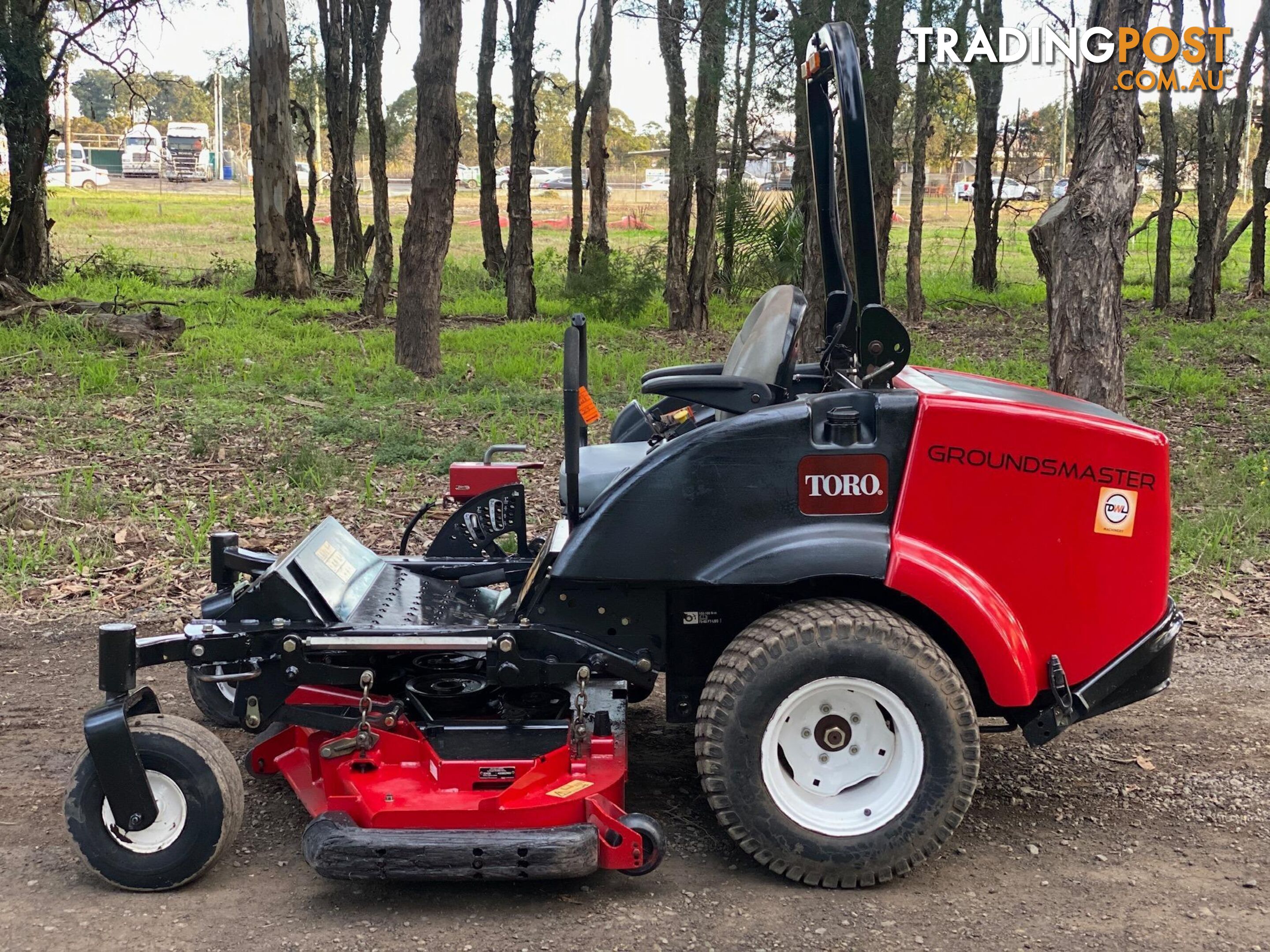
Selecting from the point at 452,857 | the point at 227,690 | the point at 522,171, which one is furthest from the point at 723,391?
the point at 522,171

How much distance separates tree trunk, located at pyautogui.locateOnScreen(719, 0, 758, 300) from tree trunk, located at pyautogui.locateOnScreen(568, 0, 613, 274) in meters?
3.07

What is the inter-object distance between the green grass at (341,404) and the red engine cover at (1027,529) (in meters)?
3.15

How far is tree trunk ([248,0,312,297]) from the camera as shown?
54.6ft

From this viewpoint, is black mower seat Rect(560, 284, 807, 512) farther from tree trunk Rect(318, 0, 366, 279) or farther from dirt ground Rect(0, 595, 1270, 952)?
tree trunk Rect(318, 0, 366, 279)

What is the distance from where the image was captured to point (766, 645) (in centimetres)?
340

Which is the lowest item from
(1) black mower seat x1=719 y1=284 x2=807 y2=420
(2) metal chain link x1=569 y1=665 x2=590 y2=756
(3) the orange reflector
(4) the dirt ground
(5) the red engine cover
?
(4) the dirt ground

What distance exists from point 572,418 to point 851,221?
3.32 feet

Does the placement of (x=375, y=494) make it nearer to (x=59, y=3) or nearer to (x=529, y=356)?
(x=529, y=356)

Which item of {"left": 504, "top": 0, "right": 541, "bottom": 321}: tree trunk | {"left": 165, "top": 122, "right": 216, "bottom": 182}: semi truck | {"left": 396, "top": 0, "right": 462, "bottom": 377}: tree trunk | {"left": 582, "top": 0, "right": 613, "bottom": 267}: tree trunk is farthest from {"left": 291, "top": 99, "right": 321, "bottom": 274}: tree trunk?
{"left": 165, "top": 122, "right": 216, "bottom": 182}: semi truck

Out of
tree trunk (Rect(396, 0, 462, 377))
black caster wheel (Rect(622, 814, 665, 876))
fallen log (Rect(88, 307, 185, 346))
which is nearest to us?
black caster wheel (Rect(622, 814, 665, 876))

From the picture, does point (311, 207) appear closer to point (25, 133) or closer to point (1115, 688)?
point (25, 133)

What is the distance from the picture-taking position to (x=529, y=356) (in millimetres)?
11898

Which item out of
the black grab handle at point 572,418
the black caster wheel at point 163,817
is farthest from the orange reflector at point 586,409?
the black caster wheel at point 163,817

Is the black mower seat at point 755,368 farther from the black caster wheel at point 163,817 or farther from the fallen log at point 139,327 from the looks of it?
the fallen log at point 139,327
